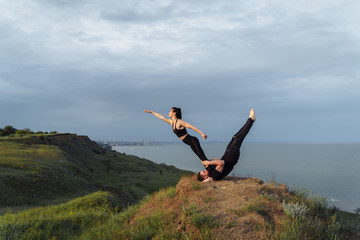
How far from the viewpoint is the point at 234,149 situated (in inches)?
411

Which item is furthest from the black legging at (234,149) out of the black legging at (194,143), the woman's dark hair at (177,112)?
the woman's dark hair at (177,112)

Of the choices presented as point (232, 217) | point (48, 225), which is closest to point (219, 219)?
point (232, 217)

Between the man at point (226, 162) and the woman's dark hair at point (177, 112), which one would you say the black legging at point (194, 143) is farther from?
the woman's dark hair at point (177, 112)

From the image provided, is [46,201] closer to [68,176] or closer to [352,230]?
[68,176]

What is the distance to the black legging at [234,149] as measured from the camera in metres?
10.3

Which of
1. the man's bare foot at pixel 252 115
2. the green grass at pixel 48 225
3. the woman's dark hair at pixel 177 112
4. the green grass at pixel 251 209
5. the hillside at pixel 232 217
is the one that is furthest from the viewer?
the man's bare foot at pixel 252 115

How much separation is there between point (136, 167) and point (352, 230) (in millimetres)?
51685

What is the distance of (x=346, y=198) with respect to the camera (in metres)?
68.2

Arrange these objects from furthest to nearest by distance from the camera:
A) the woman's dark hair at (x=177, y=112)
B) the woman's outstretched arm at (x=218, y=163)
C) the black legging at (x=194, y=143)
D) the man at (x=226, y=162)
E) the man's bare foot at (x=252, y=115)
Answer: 1. the man's bare foot at (x=252, y=115)
2. the woman's dark hair at (x=177, y=112)
3. the black legging at (x=194, y=143)
4. the man at (x=226, y=162)
5. the woman's outstretched arm at (x=218, y=163)

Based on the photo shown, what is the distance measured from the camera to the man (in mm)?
10250

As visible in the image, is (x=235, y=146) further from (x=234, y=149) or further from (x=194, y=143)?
(x=194, y=143)

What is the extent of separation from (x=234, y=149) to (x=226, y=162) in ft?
2.06

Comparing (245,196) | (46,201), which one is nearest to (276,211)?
(245,196)

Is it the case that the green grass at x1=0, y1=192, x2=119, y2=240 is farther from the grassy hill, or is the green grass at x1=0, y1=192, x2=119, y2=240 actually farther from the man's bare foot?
the man's bare foot
